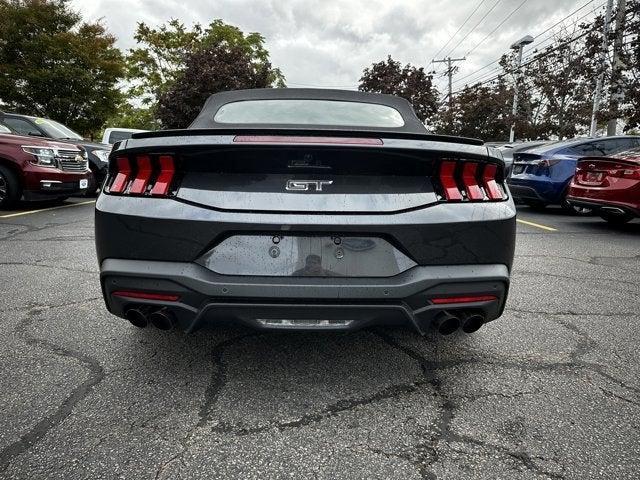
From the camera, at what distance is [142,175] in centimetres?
196

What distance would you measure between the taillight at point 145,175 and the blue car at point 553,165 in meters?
7.90

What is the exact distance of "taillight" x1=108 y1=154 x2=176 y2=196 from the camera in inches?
75.7

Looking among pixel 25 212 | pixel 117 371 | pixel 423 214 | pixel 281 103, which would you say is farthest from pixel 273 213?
pixel 25 212

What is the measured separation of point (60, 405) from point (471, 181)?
82.5 inches

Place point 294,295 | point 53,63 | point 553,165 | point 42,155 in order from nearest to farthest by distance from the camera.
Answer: point 294,295 < point 42,155 < point 553,165 < point 53,63

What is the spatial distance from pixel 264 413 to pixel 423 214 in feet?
3.62

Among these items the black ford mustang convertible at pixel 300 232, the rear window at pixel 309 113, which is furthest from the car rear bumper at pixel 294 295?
the rear window at pixel 309 113

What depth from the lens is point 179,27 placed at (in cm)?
3017

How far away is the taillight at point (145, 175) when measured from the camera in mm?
1924

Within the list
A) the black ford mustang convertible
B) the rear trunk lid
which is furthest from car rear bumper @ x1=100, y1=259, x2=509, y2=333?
the rear trunk lid

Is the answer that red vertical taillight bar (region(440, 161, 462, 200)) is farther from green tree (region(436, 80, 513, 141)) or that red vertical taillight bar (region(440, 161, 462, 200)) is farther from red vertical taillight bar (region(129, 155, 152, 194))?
green tree (region(436, 80, 513, 141))

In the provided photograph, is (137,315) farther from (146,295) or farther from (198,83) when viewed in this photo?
(198,83)

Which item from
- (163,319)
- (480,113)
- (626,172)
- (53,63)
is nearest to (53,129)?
(163,319)

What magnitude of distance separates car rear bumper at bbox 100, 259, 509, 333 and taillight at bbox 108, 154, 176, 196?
324 mm
